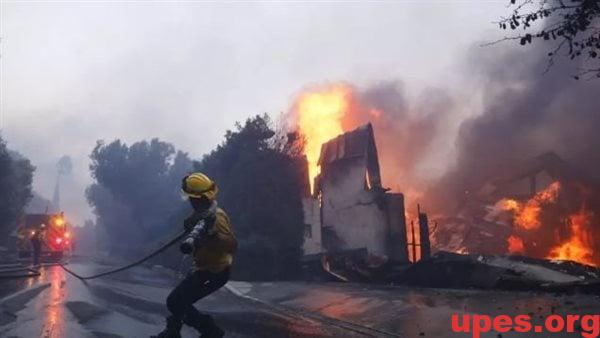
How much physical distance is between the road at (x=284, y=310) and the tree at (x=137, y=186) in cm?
4212

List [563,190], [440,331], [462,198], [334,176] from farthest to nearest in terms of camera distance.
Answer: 1. [462,198]
2. [563,190]
3. [334,176]
4. [440,331]

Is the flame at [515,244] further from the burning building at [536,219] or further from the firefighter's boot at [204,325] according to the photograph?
the firefighter's boot at [204,325]

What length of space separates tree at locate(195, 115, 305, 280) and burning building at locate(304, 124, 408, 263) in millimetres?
1156

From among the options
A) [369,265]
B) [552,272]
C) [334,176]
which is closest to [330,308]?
[552,272]

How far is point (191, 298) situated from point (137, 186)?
56.0 meters

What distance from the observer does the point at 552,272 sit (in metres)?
11.5

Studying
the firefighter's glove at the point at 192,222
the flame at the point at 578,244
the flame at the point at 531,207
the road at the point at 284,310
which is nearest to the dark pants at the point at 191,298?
the firefighter's glove at the point at 192,222

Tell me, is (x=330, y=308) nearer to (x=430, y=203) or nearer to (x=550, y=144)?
(x=430, y=203)

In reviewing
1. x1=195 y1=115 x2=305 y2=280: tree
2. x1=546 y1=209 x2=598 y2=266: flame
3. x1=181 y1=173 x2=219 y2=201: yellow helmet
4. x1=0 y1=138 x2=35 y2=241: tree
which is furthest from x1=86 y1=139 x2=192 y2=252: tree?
x1=181 y1=173 x2=219 y2=201: yellow helmet

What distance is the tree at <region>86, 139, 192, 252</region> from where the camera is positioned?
57125 mm

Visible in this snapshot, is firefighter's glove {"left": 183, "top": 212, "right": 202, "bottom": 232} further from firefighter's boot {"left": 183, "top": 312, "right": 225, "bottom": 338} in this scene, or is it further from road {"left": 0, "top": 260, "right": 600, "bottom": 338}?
road {"left": 0, "top": 260, "right": 600, "bottom": 338}

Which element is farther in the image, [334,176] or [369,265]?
[334,176]

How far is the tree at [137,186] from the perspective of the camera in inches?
2249

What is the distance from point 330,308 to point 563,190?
2804cm
